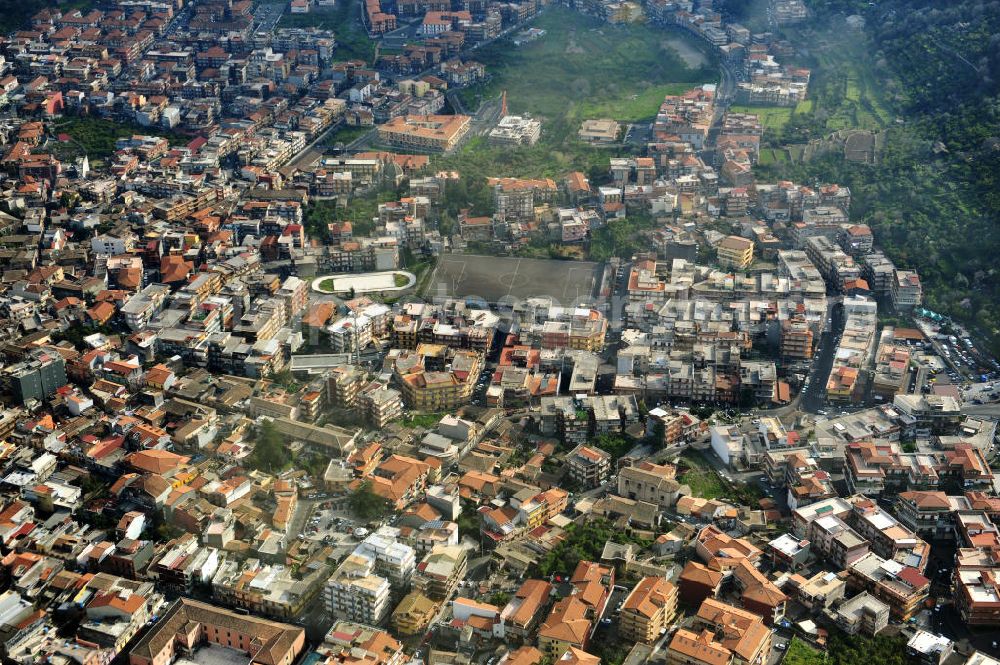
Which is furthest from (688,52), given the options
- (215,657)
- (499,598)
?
(215,657)

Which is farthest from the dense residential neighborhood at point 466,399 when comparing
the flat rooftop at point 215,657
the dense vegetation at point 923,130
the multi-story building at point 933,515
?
the dense vegetation at point 923,130

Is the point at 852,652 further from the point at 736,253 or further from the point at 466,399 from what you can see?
the point at 736,253

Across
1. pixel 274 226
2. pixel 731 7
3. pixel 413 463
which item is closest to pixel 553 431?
pixel 413 463

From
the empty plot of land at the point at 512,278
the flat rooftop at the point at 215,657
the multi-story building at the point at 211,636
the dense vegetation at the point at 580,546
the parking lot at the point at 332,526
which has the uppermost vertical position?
the empty plot of land at the point at 512,278

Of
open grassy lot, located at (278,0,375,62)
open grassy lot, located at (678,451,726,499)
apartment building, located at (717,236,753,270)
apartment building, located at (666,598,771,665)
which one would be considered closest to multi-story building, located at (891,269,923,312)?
apartment building, located at (717,236,753,270)

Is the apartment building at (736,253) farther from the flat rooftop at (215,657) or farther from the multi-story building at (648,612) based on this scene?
the flat rooftop at (215,657)

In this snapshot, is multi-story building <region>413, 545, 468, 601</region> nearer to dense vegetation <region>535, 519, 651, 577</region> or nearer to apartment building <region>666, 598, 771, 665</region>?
dense vegetation <region>535, 519, 651, 577</region>
